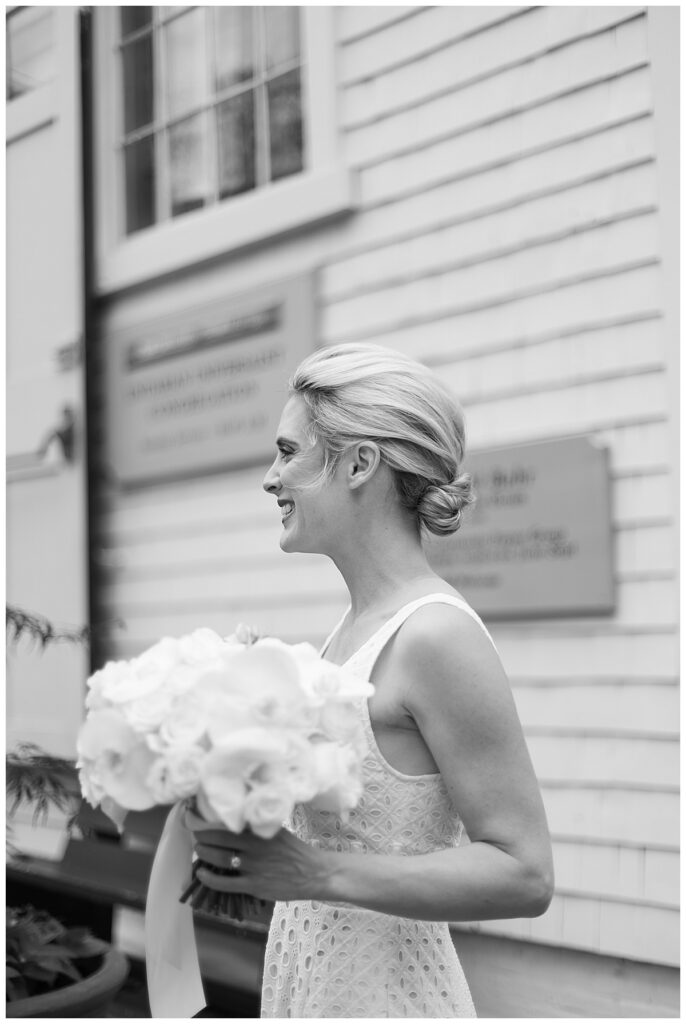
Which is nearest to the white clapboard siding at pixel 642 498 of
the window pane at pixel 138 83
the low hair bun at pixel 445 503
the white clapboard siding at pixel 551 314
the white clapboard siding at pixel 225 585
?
the white clapboard siding at pixel 551 314

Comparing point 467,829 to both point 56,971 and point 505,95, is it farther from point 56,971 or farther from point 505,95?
point 505,95

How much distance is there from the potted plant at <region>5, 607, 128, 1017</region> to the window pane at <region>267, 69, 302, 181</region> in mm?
2406

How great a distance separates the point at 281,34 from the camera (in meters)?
4.68

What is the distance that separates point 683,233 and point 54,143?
145 inches

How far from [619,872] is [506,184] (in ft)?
7.87

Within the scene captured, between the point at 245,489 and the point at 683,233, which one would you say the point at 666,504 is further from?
the point at 245,489

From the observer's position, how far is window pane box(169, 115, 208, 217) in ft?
Answer: 16.5

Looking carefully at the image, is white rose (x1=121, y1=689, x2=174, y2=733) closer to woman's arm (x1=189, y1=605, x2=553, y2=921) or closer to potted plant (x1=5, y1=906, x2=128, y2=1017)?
woman's arm (x1=189, y1=605, x2=553, y2=921)

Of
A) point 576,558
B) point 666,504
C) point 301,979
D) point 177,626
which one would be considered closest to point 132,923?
point 177,626

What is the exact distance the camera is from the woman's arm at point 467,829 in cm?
130

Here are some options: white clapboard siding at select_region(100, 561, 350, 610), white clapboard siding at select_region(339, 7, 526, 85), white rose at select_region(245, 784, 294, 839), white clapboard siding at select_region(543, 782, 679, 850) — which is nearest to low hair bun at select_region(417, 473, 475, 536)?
white rose at select_region(245, 784, 294, 839)

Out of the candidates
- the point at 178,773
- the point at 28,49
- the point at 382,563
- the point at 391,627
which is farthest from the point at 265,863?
the point at 28,49

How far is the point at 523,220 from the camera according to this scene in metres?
3.64

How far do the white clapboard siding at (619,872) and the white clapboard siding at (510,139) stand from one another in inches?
92.6
